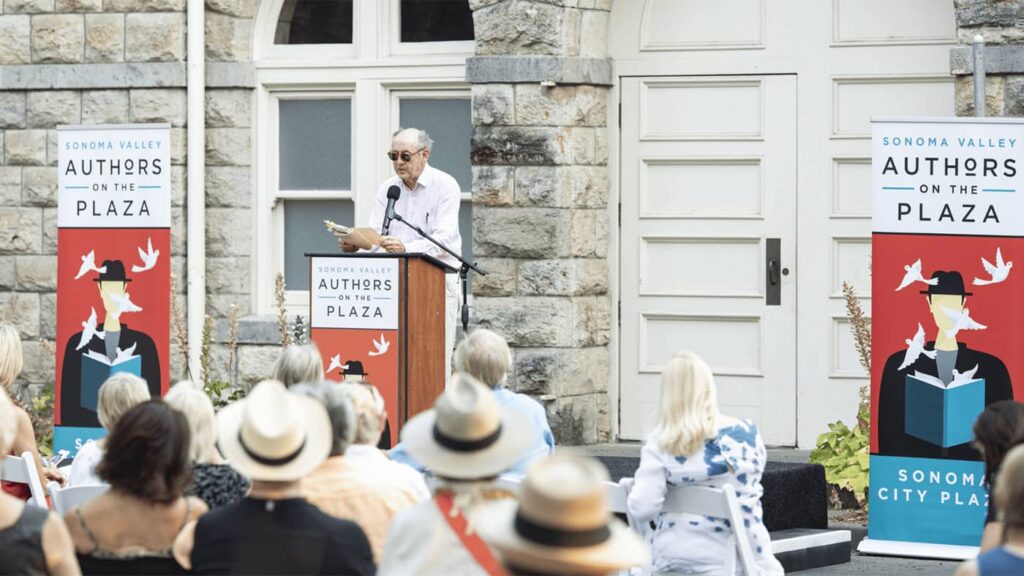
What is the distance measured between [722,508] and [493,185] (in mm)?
5076

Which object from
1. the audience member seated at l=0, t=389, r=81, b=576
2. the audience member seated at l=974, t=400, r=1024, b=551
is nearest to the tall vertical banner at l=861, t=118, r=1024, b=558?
the audience member seated at l=974, t=400, r=1024, b=551

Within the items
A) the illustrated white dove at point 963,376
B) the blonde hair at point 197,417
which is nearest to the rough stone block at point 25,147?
the illustrated white dove at point 963,376

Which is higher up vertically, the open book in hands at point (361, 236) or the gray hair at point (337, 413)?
the open book in hands at point (361, 236)

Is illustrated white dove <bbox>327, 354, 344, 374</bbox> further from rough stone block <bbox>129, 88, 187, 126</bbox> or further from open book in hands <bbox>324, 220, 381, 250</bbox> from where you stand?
rough stone block <bbox>129, 88, 187, 126</bbox>

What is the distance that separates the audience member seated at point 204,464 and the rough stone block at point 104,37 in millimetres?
6623

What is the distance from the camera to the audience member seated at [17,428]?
284 inches

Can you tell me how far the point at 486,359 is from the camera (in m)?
6.93

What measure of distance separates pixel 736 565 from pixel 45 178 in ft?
22.7

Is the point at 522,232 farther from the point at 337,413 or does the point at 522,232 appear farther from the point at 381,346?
the point at 337,413

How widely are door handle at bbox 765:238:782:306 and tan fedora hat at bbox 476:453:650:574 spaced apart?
750cm

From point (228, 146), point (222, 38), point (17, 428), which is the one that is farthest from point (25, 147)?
point (17, 428)

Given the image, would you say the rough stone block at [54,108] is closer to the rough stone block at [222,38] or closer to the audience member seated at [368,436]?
the rough stone block at [222,38]

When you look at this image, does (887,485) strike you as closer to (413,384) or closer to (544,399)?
(413,384)

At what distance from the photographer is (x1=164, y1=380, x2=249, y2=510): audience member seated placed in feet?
17.9
